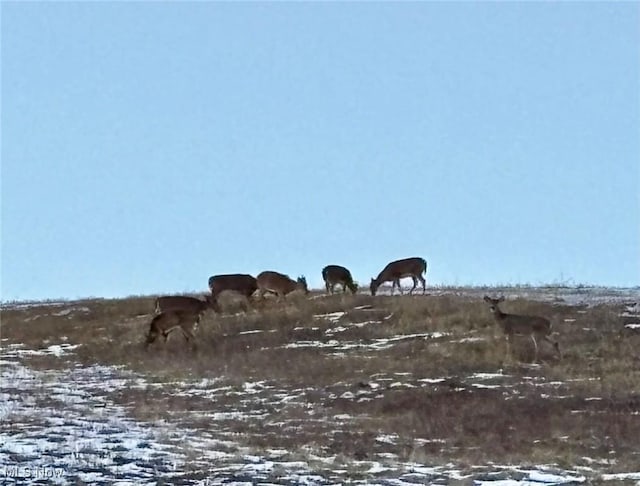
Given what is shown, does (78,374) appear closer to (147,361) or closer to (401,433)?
(147,361)

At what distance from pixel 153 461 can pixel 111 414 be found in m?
4.07

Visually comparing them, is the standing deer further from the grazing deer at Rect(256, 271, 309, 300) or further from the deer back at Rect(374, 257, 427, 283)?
the deer back at Rect(374, 257, 427, 283)

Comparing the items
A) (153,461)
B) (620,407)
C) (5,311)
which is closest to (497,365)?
(620,407)

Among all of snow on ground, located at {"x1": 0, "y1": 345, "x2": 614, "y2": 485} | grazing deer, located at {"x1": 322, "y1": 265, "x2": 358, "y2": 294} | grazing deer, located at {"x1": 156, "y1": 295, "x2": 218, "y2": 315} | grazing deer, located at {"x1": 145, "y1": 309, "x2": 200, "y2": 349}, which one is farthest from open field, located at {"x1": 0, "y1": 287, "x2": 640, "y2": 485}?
grazing deer, located at {"x1": 322, "y1": 265, "x2": 358, "y2": 294}

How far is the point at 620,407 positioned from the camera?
1853 centimetres

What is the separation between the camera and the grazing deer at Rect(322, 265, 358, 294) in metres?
33.1

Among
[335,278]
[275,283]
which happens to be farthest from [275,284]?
→ [335,278]

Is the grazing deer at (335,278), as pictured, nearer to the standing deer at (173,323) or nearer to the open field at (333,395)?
the open field at (333,395)

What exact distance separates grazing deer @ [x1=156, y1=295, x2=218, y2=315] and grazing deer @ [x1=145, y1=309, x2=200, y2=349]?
3.33 ft

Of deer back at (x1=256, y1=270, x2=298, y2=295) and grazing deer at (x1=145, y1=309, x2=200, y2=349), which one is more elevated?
deer back at (x1=256, y1=270, x2=298, y2=295)

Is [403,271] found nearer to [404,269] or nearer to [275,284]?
[404,269]

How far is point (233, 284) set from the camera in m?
31.1

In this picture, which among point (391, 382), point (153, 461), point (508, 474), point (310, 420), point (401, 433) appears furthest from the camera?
point (391, 382)

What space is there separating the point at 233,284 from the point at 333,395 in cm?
1110
